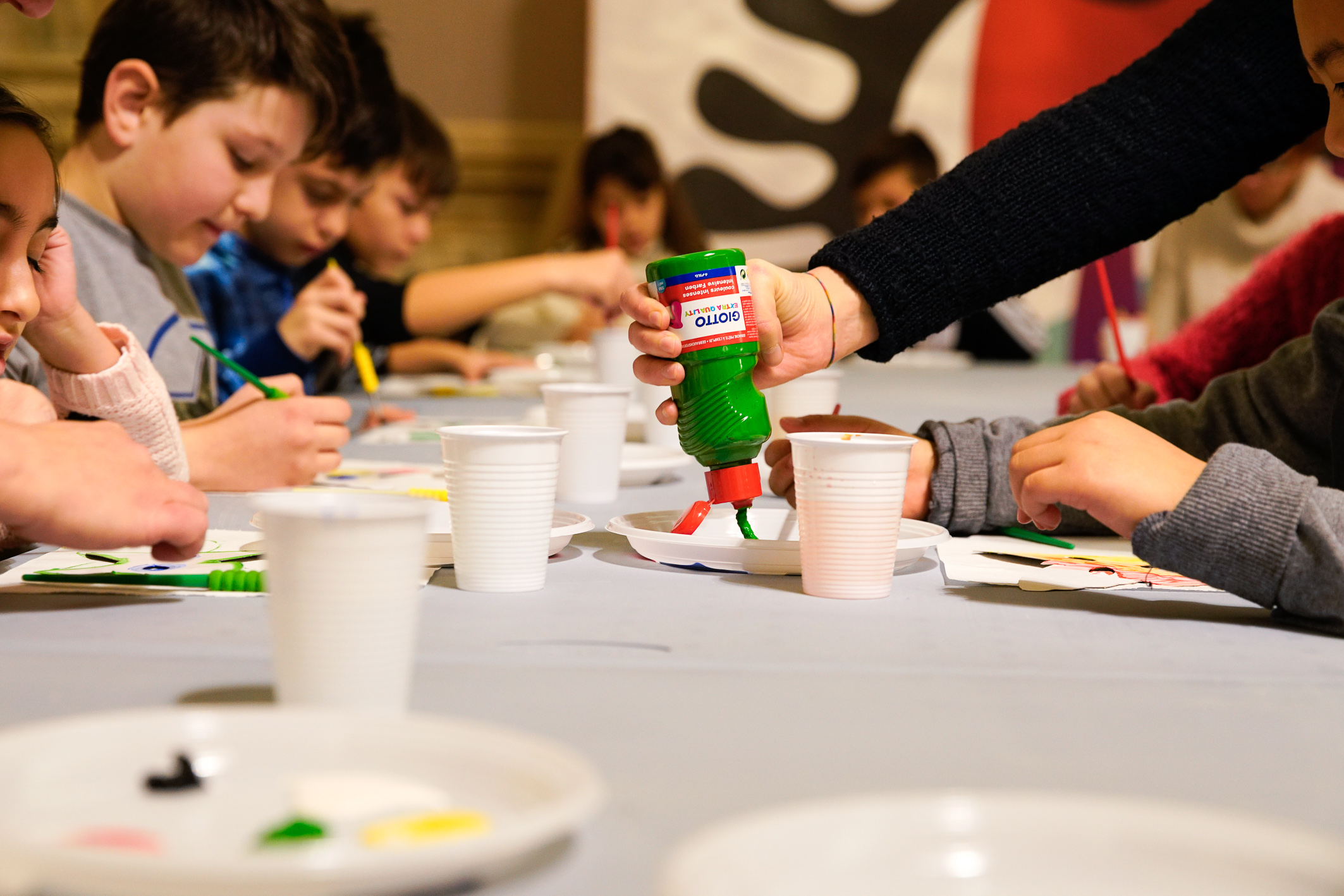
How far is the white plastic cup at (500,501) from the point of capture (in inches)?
29.3

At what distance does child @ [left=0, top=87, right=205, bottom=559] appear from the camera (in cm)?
67

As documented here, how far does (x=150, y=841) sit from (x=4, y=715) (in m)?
0.19

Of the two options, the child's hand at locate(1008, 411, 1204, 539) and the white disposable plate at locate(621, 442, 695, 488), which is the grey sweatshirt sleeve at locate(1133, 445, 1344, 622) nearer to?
the child's hand at locate(1008, 411, 1204, 539)

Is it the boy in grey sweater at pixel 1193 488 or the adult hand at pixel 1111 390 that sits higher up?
the adult hand at pixel 1111 390

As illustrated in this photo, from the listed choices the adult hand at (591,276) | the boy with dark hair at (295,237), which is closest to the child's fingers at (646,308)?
the boy with dark hair at (295,237)

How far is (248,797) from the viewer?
41 centimetres

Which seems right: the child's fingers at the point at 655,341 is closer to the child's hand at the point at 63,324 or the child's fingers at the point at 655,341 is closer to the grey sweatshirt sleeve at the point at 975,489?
the grey sweatshirt sleeve at the point at 975,489

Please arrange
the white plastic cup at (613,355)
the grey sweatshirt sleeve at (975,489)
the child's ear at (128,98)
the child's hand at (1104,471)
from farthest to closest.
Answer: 1. the white plastic cup at (613,355)
2. the child's ear at (128,98)
3. the grey sweatshirt sleeve at (975,489)
4. the child's hand at (1104,471)

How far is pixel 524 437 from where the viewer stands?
742 mm

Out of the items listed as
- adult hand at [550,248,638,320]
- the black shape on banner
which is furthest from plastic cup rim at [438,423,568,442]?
the black shape on banner

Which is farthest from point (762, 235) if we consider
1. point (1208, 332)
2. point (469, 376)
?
point (1208, 332)

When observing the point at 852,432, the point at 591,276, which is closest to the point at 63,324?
the point at 852,432

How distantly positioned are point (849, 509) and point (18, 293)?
0.60 meters

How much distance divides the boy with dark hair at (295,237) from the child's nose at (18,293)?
104 cm
